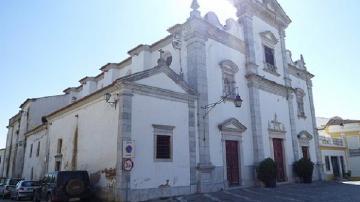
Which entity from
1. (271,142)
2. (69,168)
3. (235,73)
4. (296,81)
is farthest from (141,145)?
(296,81)

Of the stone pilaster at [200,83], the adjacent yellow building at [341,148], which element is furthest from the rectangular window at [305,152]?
the stone pilaster at [200,83]

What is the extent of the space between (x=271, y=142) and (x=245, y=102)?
3.37m

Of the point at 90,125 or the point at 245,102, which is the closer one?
the point at 90,125

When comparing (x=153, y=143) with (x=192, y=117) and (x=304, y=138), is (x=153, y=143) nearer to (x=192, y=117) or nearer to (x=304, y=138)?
(x=192, y=117)

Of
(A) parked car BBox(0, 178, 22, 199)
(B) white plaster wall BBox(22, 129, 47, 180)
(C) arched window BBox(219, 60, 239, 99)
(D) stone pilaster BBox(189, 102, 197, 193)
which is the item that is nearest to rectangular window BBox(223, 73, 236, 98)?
(C) arched window BBox(219, 60, 239, 99)

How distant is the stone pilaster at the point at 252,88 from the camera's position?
18516 mm

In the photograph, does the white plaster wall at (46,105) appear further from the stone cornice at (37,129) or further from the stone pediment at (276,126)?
the stone pediment at (276,126)

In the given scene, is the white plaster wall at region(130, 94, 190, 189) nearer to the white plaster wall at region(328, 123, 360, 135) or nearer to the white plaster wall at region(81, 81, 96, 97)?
the white plaster wall at region(81, 81, 96, 97)

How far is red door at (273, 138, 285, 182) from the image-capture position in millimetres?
20500

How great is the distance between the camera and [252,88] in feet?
64.0

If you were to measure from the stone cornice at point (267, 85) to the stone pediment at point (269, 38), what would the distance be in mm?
3349

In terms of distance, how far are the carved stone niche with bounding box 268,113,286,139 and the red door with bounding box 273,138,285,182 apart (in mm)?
378

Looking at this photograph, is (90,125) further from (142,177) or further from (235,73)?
(235,73)

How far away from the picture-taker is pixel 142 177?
41.5 feet
